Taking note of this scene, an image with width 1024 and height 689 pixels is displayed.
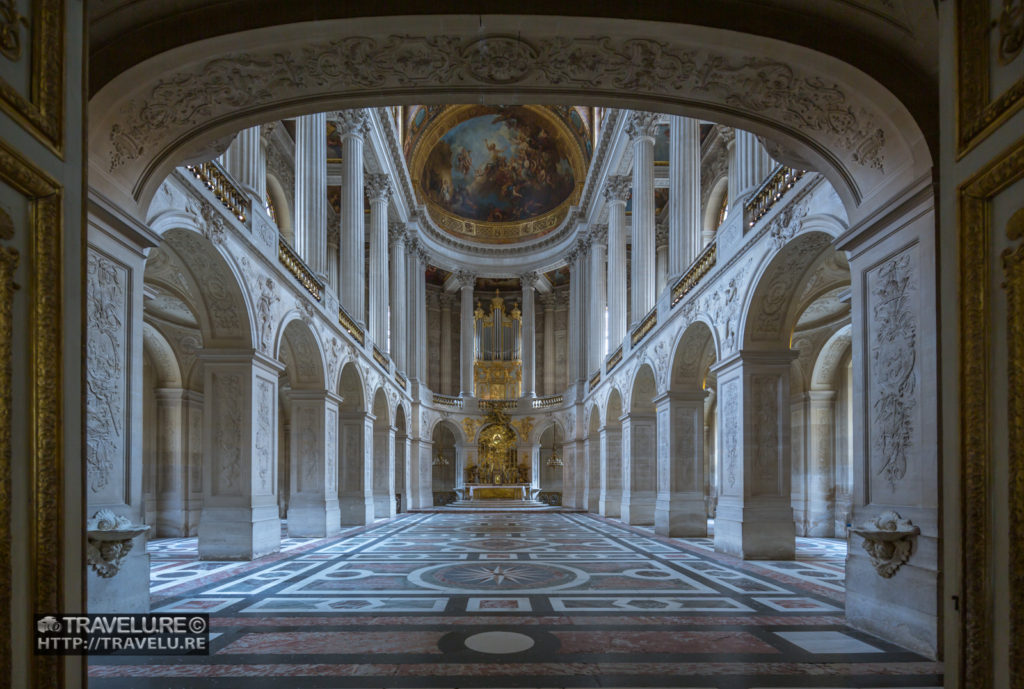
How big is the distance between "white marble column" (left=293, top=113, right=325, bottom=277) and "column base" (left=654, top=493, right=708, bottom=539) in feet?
31.9

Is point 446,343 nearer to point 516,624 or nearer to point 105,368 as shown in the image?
point 105,368

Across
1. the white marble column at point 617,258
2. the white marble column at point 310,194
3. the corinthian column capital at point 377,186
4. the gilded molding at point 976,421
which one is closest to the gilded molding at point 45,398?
the gilded molding at point 976,421

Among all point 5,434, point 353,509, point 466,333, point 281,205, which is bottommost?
point 353,509

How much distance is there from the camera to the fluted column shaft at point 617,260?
2609 centimetres

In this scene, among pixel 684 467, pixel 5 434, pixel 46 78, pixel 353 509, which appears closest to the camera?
pixel 5 434

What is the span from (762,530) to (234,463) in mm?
8730

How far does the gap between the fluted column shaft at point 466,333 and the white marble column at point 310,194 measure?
1850cm

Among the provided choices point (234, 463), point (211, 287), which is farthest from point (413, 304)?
point (211, 287)

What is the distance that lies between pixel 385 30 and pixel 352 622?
208 inches

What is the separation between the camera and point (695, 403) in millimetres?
16516

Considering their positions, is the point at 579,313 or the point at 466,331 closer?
the point at 579,313

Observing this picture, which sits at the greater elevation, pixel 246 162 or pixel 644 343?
pixel 246 162

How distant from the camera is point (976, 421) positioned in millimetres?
3246

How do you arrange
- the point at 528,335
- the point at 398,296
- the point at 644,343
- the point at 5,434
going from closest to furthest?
the point at 5,434, the point at 644,343, the point at 398,296, the point at 528,335
